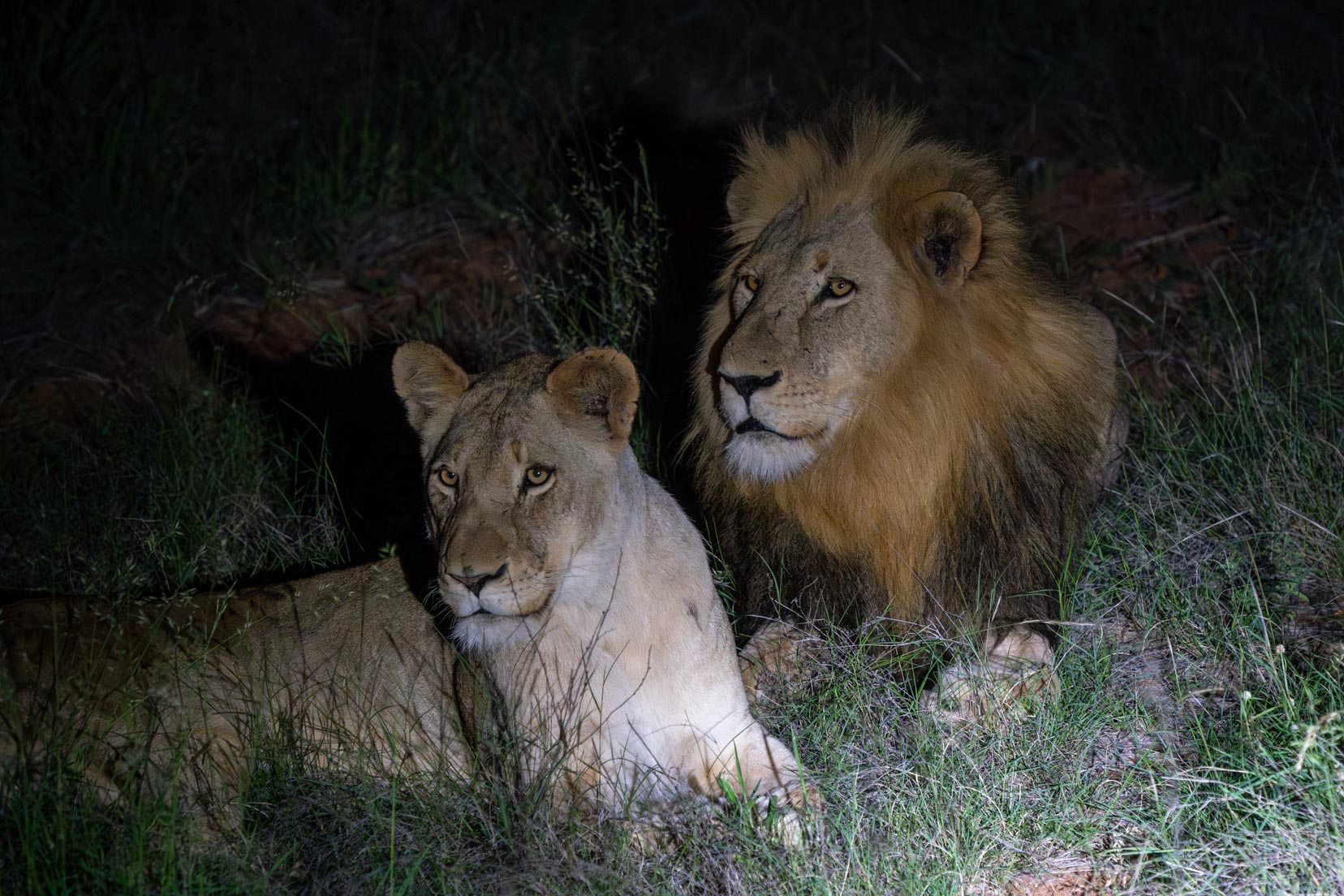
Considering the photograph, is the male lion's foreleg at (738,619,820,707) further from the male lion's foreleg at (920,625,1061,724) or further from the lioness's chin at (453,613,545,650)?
the lioness's chin at (453,613,545,650)

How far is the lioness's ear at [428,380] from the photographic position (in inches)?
107

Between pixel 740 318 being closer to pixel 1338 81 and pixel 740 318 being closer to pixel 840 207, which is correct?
pixel 840 207

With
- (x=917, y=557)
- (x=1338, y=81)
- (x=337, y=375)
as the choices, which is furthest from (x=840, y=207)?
(x=1338, y=81)

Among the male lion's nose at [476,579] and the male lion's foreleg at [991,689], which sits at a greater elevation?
the male lion's nose at [476,579]

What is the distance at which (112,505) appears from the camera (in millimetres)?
4141

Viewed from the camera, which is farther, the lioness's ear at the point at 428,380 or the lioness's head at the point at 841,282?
the lioness's head at the point at 841,282

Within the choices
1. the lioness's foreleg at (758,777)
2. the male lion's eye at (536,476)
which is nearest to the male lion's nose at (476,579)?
the male lion's eye at (536,476)

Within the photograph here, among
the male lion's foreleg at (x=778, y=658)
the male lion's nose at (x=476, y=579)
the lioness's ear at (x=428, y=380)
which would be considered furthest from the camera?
the male lion's foreleg at (x=778, y=658)

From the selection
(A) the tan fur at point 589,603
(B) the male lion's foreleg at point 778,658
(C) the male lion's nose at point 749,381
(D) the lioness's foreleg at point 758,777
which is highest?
(C) the male lion's nose at point 749,381

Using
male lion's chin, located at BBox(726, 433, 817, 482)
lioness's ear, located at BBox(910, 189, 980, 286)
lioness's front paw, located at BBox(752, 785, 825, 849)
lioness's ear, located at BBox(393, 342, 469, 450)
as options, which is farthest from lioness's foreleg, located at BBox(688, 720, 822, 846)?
lioness's ear, located at BBox(910, 189, 980, 286)

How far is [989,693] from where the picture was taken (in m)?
2.88

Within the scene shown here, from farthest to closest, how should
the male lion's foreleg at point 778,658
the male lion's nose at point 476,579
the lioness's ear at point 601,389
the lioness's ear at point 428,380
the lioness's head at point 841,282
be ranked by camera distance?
1. the male lion's foreleg at point 778,658
2. the lioness's head at point 841,282
3. the lioness's ear at point 428,380
4. the lioness's ear at point 601,389
5. the male lion's nose at point 476,579

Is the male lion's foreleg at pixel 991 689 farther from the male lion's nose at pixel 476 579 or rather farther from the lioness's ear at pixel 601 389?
the male lion's nose at pixel 476 579

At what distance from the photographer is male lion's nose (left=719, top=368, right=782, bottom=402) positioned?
281cm
